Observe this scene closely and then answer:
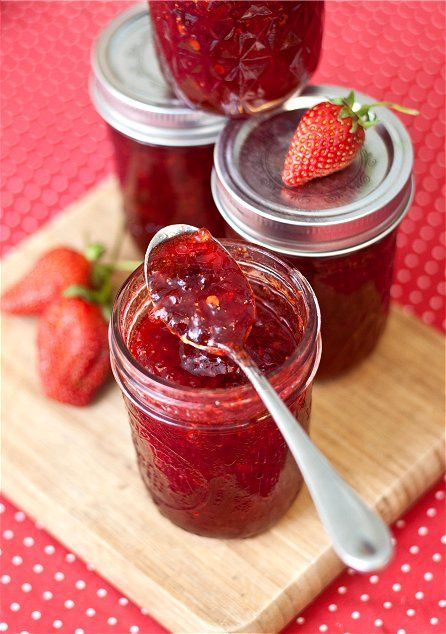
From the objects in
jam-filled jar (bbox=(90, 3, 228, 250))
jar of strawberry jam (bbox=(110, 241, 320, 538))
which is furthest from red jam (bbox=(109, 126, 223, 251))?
jar of strawberry jam (bbox=(110, 241, 320, 538))

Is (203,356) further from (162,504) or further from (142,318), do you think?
(162,504)

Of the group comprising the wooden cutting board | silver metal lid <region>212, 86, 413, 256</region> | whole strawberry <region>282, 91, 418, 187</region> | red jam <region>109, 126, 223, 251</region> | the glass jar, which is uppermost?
the glass jar

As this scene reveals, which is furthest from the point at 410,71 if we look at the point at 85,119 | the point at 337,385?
the point at 337,385

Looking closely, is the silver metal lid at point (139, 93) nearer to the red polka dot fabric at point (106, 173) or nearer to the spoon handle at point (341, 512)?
the red polka dot fabric at point (106, 173)

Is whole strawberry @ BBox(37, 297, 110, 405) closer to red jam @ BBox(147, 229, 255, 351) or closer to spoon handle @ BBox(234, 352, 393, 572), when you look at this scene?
red jam @ BBox(147, 229, 255, 351)

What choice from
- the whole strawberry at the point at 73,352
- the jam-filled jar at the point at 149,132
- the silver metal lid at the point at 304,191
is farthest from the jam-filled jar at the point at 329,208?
the whole strawberry at the point at 73,352
